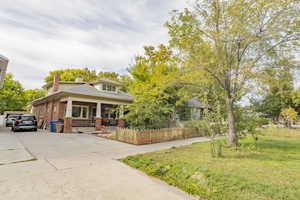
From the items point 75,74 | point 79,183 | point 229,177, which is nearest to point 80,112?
point 79,183

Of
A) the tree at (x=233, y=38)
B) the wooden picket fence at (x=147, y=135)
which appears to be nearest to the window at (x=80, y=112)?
the wooden picket fence at (x=147, y=135)

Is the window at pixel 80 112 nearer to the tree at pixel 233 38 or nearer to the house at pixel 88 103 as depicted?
the house at pixel 88 103

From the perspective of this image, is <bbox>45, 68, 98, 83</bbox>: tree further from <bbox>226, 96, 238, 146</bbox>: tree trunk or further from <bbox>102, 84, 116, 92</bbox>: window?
<bbox>226, 96, 238, 146</bbox>: tree trunk

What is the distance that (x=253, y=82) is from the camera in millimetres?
7605

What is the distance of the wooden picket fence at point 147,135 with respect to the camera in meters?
8.81

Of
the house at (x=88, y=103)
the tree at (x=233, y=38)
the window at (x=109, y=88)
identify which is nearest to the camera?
the tree at (x=233, y=38)

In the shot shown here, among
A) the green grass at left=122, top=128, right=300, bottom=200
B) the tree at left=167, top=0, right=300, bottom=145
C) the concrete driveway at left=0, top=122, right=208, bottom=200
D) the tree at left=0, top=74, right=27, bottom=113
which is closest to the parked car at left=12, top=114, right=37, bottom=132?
the concrete driveway at left=0, top=122, right=208, bottom=200

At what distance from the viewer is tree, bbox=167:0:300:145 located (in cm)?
639

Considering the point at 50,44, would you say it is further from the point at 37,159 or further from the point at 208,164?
the point at 208,164

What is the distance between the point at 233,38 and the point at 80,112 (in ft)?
52.3

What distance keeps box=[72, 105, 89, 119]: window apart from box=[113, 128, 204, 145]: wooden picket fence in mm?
8692

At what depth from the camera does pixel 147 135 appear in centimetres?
911

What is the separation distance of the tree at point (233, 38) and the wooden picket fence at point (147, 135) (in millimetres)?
3913

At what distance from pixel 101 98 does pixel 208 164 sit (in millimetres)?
Answer: 12725
